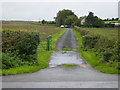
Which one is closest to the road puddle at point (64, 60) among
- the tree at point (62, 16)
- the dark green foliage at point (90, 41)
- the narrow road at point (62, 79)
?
the narrow road at point (62, 79)

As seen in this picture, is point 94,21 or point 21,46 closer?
point 21,46

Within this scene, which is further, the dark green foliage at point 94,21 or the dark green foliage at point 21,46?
the dark green foliage at point 94,21

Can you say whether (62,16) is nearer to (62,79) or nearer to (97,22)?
(97,22)

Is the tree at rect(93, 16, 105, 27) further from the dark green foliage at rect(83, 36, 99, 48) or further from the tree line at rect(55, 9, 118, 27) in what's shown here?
the dark green foliage at rect(83, 36, 99, 48)

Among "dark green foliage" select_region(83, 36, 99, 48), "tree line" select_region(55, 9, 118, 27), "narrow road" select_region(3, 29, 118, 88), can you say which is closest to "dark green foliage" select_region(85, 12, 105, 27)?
"tree line" select_region(55, 9, 118, 27)

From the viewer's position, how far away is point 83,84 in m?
7.53

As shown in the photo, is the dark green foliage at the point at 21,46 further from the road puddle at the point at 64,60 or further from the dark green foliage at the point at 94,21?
the dark green foliage at the point at 94,21

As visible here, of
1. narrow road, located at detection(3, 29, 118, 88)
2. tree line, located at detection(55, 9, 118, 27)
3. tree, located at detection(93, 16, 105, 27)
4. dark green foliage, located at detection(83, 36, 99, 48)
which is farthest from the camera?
tree line, located at detection(55, 9, 118, 27)

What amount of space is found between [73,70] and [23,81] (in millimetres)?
3006

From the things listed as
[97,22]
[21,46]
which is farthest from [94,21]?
[21,46]

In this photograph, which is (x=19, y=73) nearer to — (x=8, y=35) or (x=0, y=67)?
(x=0, y=67)

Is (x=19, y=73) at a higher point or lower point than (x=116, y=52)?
lower

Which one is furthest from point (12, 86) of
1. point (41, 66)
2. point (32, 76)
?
point (41, 66)

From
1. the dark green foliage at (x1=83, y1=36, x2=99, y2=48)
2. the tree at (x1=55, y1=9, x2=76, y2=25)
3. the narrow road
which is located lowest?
the narrow road
